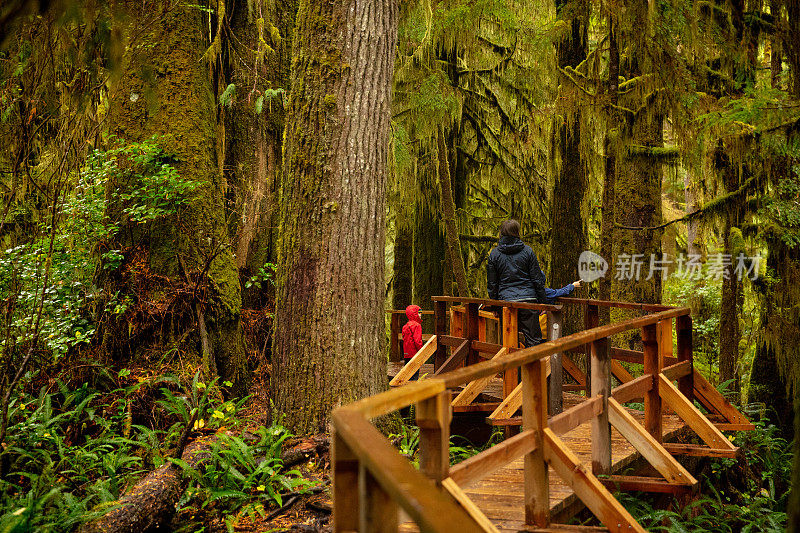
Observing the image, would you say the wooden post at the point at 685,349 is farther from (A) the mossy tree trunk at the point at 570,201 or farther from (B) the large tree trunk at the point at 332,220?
(A) the mossy tree trunk at the point at 570,201

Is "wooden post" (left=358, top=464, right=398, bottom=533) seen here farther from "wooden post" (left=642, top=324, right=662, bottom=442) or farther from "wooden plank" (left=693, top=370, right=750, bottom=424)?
"wooden plank" (left=693, top=370, right=750, bottom=424)

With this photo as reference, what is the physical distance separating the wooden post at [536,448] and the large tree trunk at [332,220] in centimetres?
225

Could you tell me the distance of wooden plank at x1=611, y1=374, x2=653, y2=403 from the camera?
504 cm

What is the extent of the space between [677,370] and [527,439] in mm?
3373

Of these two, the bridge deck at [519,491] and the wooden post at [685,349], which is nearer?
the bridge deck at [519,491]

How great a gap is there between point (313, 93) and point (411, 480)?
15.7 feet

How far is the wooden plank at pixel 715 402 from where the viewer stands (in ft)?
20.8

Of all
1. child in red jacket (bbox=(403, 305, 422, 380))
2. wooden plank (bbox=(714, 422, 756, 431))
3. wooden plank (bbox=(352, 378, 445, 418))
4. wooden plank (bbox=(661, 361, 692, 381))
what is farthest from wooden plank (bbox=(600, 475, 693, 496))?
child in red jacket (bbox=(403, 305, 422, 380))

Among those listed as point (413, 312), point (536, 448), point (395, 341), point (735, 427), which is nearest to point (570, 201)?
point (413, 312)

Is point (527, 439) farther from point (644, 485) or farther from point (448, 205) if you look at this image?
point (448, 205)

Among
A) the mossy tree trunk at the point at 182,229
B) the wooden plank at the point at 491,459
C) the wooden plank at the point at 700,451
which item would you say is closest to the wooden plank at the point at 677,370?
the wooden plank at the point at 700,451

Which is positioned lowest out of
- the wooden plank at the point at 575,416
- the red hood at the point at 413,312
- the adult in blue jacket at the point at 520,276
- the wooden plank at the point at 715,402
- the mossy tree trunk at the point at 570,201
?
the wooden plank at the point at 715,402

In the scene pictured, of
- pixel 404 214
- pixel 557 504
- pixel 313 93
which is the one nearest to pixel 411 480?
pixel 557 504

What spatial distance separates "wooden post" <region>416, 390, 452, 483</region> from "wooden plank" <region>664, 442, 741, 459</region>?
3.83 meters
